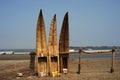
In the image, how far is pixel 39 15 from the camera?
18594mm

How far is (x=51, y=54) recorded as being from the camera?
1852 cm

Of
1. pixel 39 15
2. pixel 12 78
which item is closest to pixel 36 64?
pixel 12 78

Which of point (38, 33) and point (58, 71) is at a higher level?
point (38, 33)

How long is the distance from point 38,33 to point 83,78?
4115 millimetres

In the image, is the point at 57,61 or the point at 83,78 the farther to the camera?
the point at 57,61

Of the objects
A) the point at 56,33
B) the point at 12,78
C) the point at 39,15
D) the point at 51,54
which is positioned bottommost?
the point at 12,78

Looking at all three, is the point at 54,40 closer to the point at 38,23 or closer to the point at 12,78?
the point at 38,23

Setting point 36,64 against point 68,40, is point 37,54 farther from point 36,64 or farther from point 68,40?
point 68,40

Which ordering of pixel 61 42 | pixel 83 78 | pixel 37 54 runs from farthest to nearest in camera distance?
pixel 61 42
pixel 37 54
pixel 83 78

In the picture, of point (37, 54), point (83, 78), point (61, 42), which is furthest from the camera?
point (61, 42)

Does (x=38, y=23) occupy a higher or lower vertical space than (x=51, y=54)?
higher

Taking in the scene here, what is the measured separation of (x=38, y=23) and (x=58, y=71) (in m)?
3.30

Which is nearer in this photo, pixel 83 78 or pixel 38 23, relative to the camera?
pixel 83 78

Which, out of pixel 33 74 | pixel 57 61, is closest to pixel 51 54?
pixel 57 61
